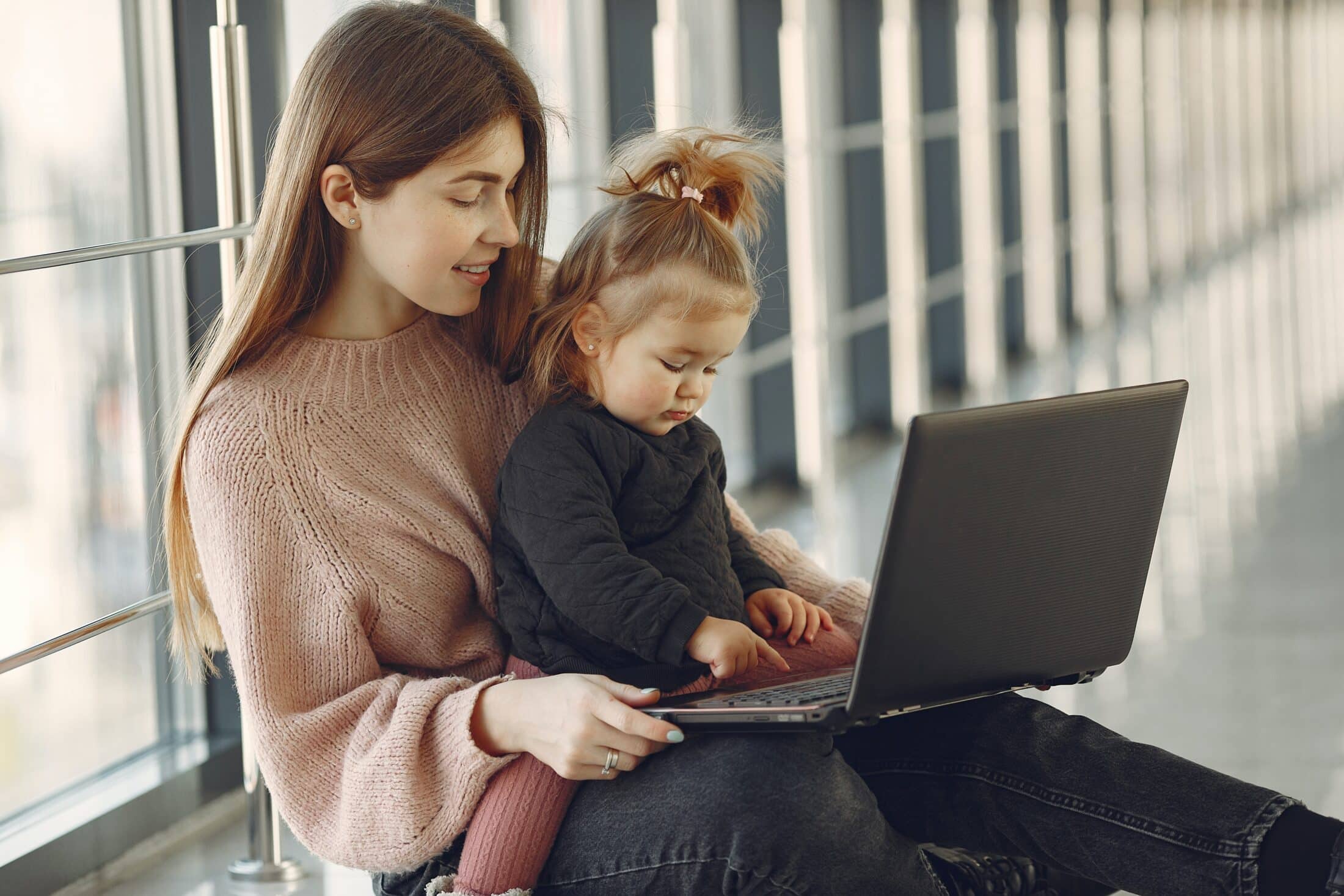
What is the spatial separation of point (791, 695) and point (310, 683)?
46cm

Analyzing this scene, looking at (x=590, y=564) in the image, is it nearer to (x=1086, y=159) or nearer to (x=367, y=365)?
(x=367, y=365)

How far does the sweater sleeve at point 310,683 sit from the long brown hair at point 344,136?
3.4 inches

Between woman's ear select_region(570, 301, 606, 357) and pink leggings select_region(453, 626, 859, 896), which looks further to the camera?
woman's ear select_region(570, 301, 606, 357)

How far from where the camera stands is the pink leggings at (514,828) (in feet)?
4.51

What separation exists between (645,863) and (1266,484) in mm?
3193

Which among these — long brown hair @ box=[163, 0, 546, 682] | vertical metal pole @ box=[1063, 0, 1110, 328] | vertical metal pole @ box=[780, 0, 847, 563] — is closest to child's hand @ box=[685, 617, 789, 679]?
long brown hair @ box=[163, 0, 546, 682]

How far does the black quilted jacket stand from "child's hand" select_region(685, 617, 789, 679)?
11 mm

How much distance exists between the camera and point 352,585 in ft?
4.83

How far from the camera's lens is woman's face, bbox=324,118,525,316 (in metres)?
1.49

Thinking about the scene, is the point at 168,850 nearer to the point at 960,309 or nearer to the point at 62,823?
the point at 62,823

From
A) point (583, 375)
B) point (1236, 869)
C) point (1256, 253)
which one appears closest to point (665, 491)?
point (583, 375)

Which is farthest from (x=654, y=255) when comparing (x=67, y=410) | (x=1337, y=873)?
(x=67, y=410)

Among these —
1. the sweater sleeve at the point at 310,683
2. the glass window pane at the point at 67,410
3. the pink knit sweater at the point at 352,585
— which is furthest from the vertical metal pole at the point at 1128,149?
the sweater sleeve at the point at 310,683

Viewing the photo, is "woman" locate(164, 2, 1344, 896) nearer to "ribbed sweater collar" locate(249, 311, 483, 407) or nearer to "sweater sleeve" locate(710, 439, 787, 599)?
"ribbed sweater collar" locate(249, 311, 483, 407)
